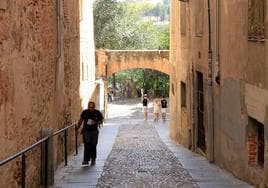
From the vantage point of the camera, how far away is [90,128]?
1259 centimetres

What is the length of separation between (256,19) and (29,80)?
12.5ft

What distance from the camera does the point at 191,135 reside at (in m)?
17.7

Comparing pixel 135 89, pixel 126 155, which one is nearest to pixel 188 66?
pixel 126 155

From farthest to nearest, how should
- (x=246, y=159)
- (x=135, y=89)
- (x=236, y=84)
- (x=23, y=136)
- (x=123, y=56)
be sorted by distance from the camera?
(x=135, y=89) → (x=123, y=56) → (x=236, y=84) → (x=246, y=159) → (x=23, y=136)

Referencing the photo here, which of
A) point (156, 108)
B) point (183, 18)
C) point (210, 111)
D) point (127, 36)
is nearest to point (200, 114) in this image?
point (210, 111)

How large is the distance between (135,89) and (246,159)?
48178mm

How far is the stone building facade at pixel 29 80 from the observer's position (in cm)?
753

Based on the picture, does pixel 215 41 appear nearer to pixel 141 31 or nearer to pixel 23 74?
pixel 23 74

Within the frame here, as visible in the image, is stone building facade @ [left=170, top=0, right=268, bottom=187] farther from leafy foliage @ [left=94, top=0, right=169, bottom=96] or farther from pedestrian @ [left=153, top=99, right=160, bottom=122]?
leafy foliage @ [left=94, top=0, right=169, bottom=96]

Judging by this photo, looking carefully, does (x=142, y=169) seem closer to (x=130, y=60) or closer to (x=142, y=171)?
(x=142, y=171)

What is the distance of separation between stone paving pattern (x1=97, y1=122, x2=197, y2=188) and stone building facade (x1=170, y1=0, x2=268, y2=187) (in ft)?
3.30

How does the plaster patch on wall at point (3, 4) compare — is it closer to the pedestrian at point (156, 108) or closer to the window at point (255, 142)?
the window at point (255, 142)

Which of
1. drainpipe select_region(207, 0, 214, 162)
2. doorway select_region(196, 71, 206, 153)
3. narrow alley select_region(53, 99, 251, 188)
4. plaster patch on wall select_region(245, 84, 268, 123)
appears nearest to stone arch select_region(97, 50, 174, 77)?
narrow alley select_region(53, 99, 251, 188)

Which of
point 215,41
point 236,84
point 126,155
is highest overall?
point 215,41
